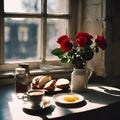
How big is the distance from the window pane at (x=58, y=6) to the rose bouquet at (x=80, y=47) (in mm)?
470

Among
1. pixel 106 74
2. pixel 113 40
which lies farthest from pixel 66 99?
pixel 113 40

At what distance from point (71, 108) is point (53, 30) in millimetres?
860

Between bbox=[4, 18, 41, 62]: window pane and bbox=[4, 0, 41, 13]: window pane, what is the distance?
0.07m

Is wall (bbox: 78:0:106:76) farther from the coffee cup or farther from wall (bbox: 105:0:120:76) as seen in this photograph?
the coffee cup

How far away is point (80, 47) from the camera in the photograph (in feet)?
5.66

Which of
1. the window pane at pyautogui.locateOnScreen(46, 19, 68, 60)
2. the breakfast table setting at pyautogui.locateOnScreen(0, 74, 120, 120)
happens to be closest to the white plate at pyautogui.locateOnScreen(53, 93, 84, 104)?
the breakfast table setting at pyautogui.locateOnScreen(0, 74, 120, 120)

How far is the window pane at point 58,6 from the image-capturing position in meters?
2.13

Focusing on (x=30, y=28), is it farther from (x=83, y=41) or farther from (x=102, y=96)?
(x=102, y=96)

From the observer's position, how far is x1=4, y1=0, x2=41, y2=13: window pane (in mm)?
1995

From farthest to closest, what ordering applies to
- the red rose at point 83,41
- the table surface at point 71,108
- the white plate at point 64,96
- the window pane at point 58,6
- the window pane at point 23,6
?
the window pane at point 58,6, the window pane at point 23,6, the red rose at point 83,41, the white plate at point 64,96, the table surface at point 71,108

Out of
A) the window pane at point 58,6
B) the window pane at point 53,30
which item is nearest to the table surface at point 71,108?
the window pane at point 53,30

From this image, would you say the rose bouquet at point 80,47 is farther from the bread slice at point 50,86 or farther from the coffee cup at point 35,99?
the coffee cup at point 35,99

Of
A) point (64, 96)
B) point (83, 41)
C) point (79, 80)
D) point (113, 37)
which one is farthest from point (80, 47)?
point (113, 37)

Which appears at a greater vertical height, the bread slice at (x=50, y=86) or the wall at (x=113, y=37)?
the wall at (x=113, y=37)
